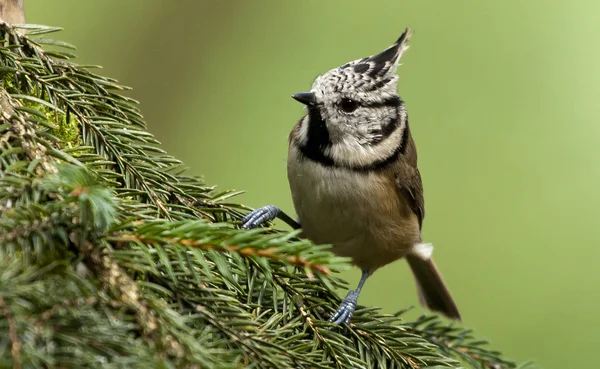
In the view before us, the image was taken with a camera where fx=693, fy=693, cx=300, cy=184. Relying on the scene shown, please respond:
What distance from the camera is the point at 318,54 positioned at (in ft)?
14.6

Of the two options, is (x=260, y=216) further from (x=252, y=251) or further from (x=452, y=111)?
(x=452, y=111)

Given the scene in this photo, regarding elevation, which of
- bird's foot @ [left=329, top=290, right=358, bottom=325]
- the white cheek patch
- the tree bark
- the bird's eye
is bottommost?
bird's foot @ [left=329, top=290, right=358, bottom=325]

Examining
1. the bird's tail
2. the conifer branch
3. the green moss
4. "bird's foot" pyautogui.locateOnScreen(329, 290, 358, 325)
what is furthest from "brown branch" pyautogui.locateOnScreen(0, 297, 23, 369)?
the bird's tail

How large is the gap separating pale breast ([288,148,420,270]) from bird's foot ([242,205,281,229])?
16 cm

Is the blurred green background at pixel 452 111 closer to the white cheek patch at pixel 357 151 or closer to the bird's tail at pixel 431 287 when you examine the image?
the bird's tail at pixel 431 287

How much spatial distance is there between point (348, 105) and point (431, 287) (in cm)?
131

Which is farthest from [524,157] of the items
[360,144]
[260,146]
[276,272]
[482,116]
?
[276,272]

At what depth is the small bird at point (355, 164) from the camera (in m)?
2.76

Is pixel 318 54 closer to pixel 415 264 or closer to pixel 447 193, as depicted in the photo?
pixel 447 193

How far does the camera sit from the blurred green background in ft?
13.5

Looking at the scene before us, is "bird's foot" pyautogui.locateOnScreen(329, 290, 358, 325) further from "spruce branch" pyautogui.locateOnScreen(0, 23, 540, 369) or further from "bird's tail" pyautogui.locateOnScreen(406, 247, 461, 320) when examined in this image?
"bird's tail" pyautogui.locateOnScreen(406, 247, 461, 320)

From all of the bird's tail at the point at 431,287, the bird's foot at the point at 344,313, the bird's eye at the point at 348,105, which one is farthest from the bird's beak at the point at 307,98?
the bird's tail at the point at 431,287

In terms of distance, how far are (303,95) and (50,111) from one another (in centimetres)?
117

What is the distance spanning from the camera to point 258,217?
2.37 meters
